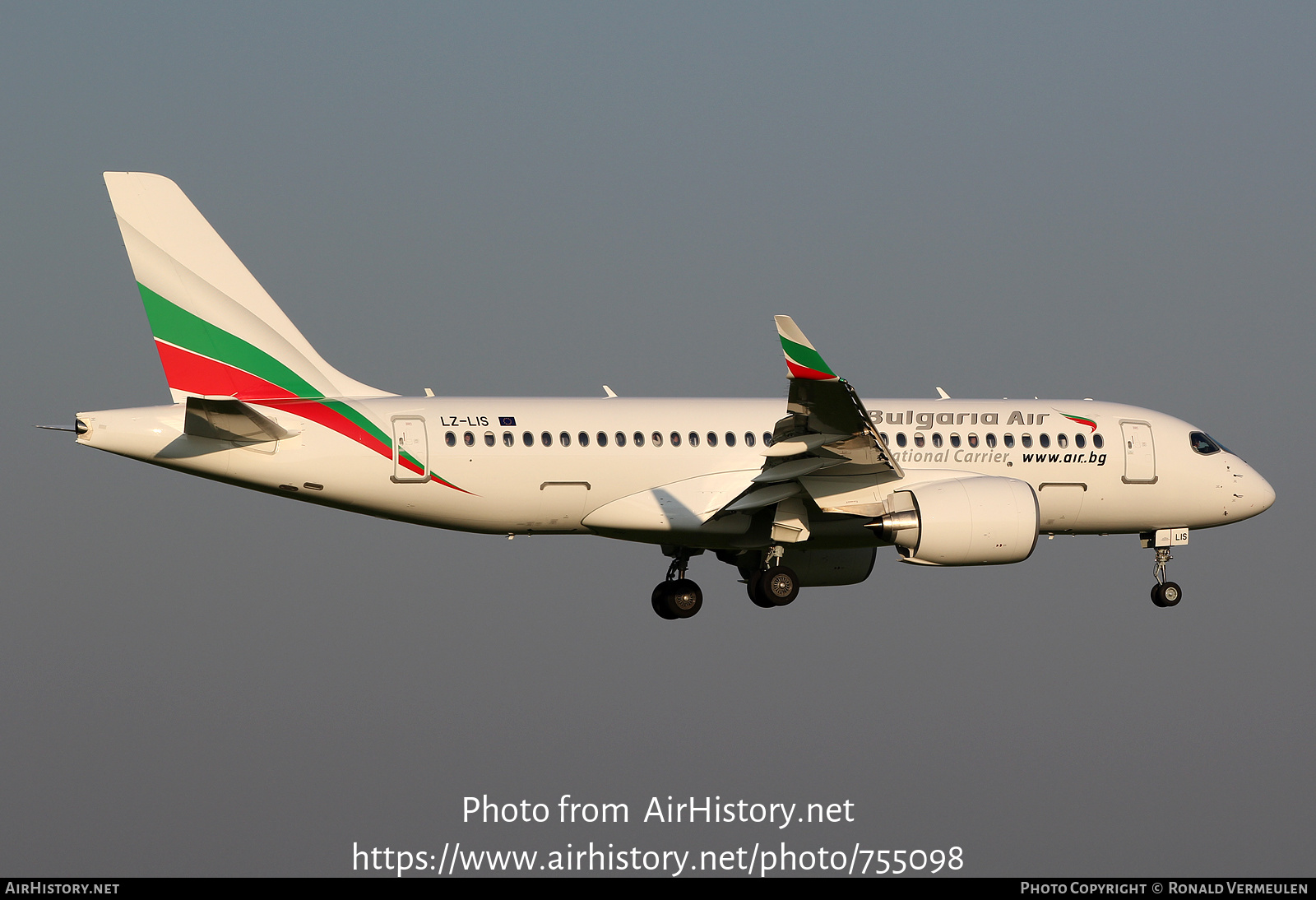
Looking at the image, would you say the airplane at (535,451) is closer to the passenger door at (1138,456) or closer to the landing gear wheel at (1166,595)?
the passenger door at (1138,456)

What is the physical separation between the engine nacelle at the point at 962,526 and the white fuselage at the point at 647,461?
97 cm

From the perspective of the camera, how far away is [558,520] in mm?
27516

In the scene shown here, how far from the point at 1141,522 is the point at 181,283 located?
1930 cm

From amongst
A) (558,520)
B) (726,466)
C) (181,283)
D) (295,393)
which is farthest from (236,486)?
(726,466)

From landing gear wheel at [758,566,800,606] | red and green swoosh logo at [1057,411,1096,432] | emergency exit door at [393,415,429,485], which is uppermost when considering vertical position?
red and green swoosh logo at [1057,411,1096,432]

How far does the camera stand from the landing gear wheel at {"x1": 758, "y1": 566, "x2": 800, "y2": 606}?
2830 cm

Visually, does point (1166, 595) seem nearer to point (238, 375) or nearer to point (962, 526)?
point (962, 526)

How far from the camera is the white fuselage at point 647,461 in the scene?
85.4 ft

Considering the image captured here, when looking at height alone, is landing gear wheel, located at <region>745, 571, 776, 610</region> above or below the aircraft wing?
below

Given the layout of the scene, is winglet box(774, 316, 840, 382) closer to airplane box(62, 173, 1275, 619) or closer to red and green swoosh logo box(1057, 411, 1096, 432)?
airplane box(62, 173, 1275, 619)

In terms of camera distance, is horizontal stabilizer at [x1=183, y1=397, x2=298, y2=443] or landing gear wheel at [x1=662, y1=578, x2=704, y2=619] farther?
landing gear wheel at [x1=662, y1=578, x2=704, y2=619]

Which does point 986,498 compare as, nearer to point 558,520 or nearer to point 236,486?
point 558,520

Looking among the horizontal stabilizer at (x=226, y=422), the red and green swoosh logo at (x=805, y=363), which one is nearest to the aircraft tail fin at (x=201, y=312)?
the horizontal stabilizer at (x=226, y=422)

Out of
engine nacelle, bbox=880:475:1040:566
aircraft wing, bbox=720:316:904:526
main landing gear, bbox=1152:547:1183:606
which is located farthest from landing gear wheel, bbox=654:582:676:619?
main landing gear, bbox=1152:547:1183:606
